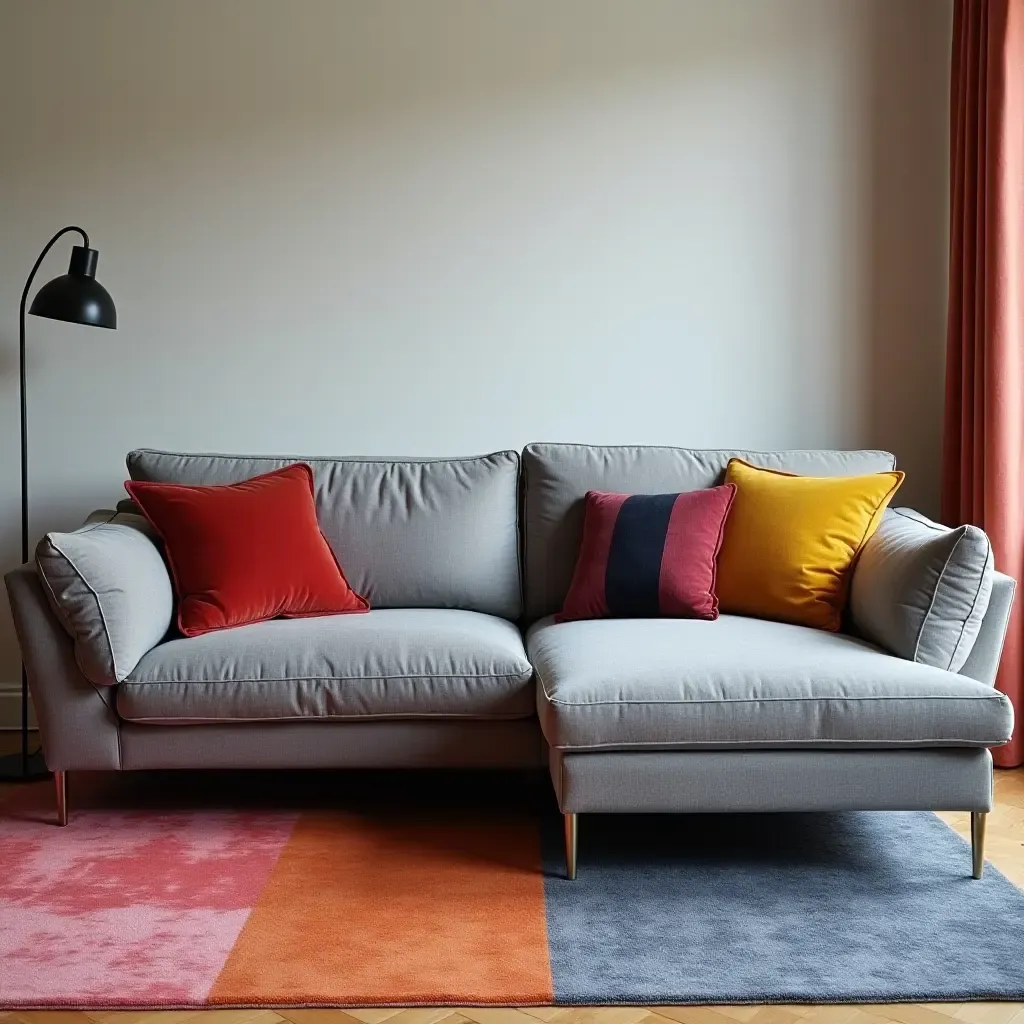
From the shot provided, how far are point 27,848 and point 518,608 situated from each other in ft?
4.53

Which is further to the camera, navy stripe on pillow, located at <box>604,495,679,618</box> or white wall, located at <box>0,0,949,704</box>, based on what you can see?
white wall, located at <box>0,0,949,704</box>

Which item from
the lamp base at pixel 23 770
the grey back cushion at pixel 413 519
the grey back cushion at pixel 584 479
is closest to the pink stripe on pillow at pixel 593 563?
the grey back cushion at pixel 584 479

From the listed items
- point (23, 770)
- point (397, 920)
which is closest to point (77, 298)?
point (23, 770)

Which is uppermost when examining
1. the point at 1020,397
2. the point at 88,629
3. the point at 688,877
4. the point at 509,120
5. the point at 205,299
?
the point at 509,120

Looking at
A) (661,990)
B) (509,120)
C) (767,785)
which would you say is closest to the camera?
(661,990)

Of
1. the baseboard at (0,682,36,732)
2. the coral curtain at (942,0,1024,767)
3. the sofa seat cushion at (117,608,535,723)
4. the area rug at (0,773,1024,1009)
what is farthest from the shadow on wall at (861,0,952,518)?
the baseboard at (0,682,36,732)

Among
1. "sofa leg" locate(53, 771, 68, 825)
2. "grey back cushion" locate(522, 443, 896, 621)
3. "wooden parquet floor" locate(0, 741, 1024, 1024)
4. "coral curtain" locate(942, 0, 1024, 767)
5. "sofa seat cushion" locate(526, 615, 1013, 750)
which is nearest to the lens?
"wooden parquet floor" locate(0, 741, 1024, 1024)

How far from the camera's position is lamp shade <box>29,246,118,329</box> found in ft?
10.3

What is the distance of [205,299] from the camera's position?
360cm

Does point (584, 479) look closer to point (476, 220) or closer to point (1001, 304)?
point (476, 220)

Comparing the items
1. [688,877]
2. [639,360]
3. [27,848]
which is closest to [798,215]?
[639,360]

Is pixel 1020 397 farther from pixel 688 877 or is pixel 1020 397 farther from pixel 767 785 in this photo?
pixel 688 877

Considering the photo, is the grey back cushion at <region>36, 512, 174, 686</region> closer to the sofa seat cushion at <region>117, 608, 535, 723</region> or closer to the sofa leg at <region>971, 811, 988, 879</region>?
the sofa seat cushion at <region>117, 608, 535, 723</region>

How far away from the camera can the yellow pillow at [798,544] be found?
283 cm
